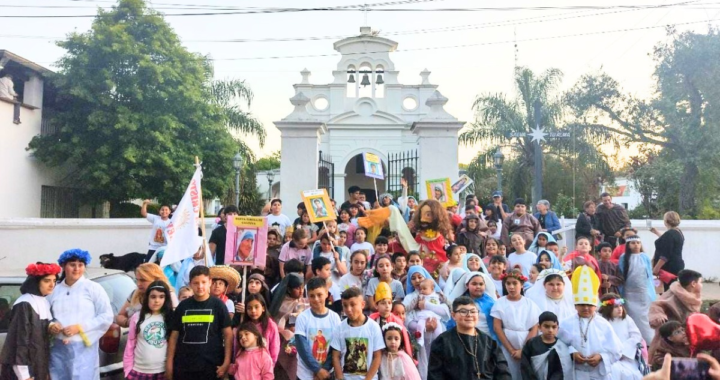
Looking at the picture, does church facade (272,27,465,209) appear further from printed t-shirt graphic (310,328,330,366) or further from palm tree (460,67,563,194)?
printed t-shirt graphic (310,328,330,366)

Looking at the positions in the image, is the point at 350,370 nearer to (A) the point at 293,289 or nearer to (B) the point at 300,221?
(A) the point at 293,289

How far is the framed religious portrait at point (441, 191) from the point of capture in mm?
11461

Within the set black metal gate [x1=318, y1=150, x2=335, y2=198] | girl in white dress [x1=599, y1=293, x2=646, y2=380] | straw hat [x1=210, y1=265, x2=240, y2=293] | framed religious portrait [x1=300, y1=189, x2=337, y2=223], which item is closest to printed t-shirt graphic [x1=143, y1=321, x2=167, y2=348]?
straw hat [x1=210, y1=265, x2=240, y2=293]

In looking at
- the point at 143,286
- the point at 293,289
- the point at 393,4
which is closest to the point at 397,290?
the point at 293,289

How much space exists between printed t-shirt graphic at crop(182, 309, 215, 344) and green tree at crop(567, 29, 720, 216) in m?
20.3

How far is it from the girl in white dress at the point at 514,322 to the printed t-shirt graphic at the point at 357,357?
57.2 inches

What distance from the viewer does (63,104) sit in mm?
20859

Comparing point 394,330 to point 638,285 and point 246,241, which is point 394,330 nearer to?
point 246,241

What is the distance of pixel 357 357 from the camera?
17.2 ft

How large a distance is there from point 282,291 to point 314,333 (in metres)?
0.69

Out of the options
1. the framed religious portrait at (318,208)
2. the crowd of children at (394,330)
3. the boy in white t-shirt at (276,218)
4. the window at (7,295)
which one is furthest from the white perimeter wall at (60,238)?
the crowd of children at (394,330)

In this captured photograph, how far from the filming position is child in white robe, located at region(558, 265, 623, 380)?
540 cm

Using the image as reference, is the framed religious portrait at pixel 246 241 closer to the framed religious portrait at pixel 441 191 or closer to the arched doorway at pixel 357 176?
the framed religious portrait at pixel 441 191

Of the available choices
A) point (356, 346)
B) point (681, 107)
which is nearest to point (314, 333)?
point (356, 346)
